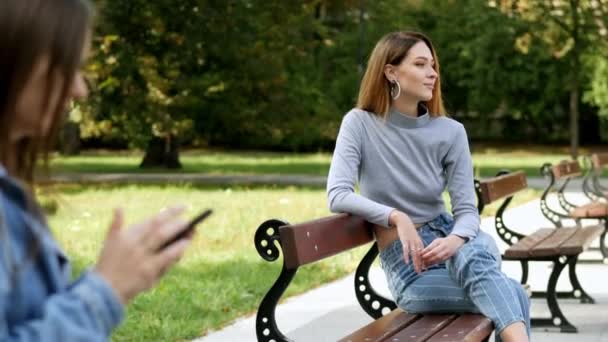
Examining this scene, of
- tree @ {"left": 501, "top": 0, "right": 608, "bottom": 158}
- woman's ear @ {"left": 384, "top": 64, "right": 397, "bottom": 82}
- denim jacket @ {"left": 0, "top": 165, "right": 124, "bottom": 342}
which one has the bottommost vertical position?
tree @ {"left": 501, "top": 0, "right": 608, "bottom": 158}

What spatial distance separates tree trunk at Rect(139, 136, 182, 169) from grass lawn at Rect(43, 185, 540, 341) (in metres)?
12.8

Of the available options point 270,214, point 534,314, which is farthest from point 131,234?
point 270,214

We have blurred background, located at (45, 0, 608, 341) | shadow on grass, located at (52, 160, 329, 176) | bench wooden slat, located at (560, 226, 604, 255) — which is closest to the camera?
bench wooden slat, located at (560, 226, 604, 255)

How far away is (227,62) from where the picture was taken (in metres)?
27.0

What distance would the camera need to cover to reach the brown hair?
70.6 inches

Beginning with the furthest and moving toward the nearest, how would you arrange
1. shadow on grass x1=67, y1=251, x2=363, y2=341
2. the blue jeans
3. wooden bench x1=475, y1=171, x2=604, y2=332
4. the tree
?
1. the tree
2. wooden bench x1=475, y1=171, x2=604, y2=332
3. shadow on grass x1=67, y1=251, x2=363, y2=341
4. the blue jeans

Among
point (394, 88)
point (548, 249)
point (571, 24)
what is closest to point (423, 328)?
point (394, 88)

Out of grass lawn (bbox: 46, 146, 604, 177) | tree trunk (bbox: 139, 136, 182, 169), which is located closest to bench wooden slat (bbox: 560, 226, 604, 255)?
grass lawn (bbox: 46, 146, 604, 177)

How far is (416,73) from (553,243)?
3.26 meters

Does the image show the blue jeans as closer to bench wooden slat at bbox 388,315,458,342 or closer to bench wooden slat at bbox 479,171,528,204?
bench wooden slat at bbox 388,315,458,342

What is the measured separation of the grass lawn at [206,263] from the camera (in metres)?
7.75

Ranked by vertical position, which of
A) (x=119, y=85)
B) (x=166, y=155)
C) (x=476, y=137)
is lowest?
(x=476, y=137)

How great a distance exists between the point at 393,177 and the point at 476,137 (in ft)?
173

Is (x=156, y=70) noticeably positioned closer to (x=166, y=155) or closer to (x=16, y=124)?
(x=166, y=155)
